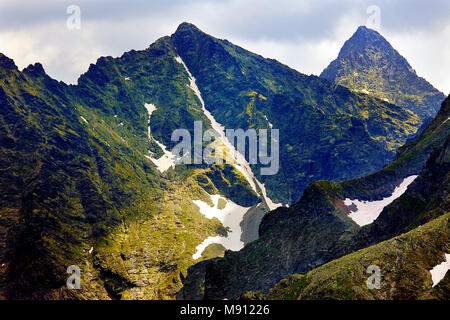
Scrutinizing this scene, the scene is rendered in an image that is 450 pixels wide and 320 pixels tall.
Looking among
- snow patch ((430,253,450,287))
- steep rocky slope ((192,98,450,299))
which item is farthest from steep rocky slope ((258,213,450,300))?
steep rocky slope ((192,98,450,299))

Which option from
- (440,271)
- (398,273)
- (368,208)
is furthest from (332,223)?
(440,271)

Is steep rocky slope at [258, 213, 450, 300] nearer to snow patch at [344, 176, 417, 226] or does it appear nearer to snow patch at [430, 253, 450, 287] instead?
snow patch at [430, 253, 450, 287]

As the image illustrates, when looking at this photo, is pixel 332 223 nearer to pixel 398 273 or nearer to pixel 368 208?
pixel 368 208

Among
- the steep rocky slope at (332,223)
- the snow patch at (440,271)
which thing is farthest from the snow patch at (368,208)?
the snow patch at (440,271)

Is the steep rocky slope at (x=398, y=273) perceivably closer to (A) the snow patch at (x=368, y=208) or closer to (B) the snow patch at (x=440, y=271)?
(B) the snow patch at (x=440, y=271)

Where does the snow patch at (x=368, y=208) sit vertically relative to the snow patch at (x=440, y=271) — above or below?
above
